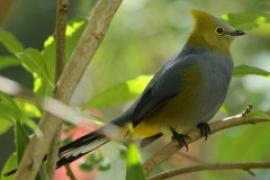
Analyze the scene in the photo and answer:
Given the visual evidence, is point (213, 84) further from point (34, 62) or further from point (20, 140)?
point (20, 140)

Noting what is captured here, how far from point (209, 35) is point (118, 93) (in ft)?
3.64

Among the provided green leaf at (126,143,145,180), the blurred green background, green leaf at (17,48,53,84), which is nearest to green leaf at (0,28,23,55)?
green leaf at (17,48,53,84)

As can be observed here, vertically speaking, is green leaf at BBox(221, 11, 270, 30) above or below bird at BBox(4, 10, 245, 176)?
below

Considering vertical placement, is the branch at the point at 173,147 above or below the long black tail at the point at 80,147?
below

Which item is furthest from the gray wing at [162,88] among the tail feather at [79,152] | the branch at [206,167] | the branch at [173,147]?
the branch at [206,167]

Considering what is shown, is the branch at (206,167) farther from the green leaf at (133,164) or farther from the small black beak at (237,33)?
the small black beak at (237,33)

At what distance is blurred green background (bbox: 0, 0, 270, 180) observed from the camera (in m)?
2.70

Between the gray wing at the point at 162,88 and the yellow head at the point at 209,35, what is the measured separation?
21 centimetres

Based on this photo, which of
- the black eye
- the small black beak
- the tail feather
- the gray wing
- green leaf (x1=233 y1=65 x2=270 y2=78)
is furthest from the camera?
the black eye

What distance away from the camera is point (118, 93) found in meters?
2.06

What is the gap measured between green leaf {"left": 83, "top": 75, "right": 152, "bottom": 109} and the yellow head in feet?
3.35

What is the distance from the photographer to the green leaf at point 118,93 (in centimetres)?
204

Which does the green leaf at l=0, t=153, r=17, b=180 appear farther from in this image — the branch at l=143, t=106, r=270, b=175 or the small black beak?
the small black beak

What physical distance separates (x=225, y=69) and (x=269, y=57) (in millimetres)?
760
